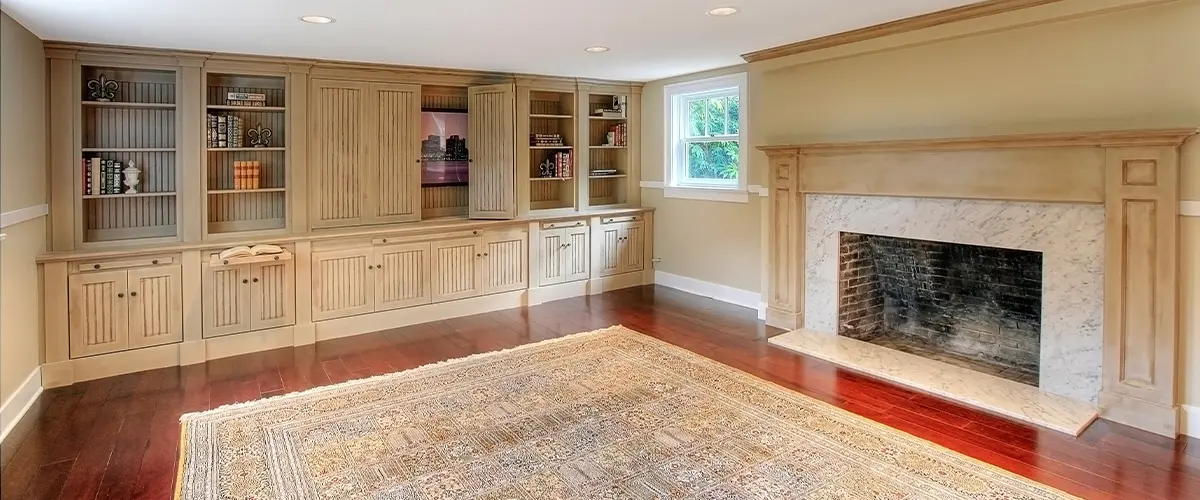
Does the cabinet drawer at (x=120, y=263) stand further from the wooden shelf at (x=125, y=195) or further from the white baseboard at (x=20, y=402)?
the white baseboard at (x=20, y=402)

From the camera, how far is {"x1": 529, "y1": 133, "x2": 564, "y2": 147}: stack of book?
21.9ft

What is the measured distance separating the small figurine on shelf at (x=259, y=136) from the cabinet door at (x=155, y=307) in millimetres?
1185

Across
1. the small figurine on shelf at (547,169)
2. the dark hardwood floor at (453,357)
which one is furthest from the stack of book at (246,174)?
the small figurine on shelf at (547,169)

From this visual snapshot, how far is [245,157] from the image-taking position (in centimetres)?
526

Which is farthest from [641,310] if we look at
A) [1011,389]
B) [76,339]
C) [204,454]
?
[76,339]

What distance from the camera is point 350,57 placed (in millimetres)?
5102

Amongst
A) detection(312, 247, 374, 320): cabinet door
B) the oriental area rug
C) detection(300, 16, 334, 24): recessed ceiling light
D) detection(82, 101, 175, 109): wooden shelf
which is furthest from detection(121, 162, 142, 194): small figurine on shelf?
the oriental area rug

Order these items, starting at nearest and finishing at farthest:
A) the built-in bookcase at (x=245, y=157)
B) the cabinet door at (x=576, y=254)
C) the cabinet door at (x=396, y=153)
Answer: the built-in bookcase at (x=245, y=157) → the cabinet door at (x=396, y=153) → the cabinet door at (x=576, y=254)

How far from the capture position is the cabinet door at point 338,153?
5293 mm

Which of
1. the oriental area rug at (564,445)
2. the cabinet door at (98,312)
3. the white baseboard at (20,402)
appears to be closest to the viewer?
the oriental area rug at (564,445)

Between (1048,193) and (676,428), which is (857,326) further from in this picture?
(676,428)

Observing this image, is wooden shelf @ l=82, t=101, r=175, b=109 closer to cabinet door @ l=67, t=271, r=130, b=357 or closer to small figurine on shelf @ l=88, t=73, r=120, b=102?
small figurine on shelf @ l=88, t=73, r=120, b=102

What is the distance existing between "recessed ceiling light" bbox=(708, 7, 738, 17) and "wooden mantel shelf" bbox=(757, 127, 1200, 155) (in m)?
1.45

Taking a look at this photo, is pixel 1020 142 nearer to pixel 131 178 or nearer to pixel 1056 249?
pixel 1056 249
